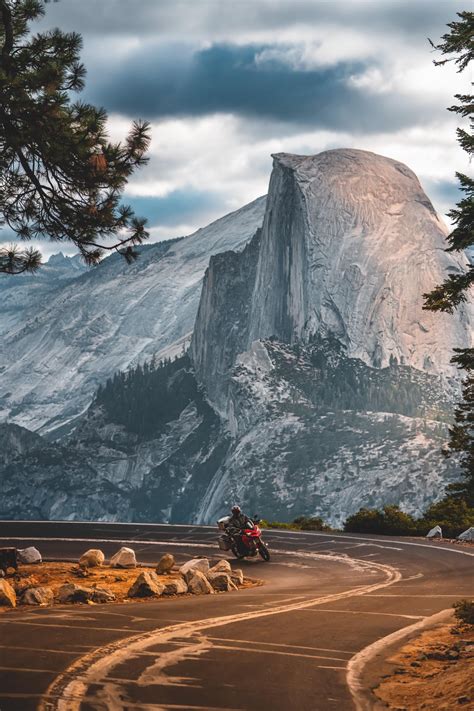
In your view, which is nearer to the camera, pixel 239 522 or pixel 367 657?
pixel 367 657

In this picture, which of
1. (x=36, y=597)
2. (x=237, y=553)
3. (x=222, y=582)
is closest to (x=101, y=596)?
(x=36, y=597)

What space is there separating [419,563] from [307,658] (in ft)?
60.4

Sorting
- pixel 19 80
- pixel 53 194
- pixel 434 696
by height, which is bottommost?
pixel 434 696

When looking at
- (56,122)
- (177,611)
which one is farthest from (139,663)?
(56,122)

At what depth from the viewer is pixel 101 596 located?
2067 cm

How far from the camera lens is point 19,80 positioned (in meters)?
20.1

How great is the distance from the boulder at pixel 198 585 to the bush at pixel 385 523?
27.7 m

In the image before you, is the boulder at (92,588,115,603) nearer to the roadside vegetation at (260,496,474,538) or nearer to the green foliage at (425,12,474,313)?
the green foliage at (425,12,474,313)

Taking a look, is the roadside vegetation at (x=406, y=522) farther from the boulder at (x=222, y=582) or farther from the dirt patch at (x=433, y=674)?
the dirt patch at (x=433, y=674)

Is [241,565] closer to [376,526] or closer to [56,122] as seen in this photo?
[56,122]

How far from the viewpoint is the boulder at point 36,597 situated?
64.7ft

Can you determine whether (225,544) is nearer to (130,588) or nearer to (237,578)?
(237,578)

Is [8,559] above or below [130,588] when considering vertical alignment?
above

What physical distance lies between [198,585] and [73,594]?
12.0 ft
